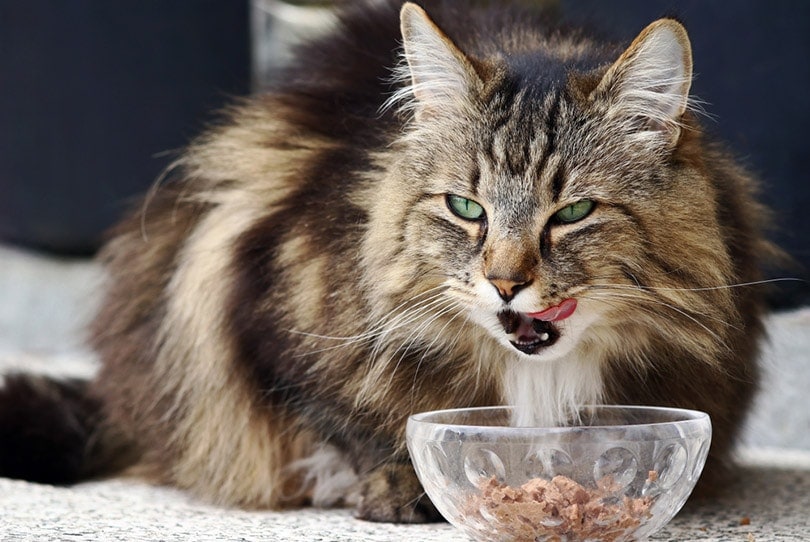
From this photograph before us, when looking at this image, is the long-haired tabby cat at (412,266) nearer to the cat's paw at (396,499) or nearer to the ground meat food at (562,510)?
the cat's paw at (396,499)

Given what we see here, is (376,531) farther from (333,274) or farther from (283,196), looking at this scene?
(283,196)

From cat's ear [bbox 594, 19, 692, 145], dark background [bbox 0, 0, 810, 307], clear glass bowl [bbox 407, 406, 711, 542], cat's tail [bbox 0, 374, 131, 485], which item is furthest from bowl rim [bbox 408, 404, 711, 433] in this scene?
dark background [bbox 0, 0, 810, 307]

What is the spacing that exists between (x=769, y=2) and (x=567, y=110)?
139cm

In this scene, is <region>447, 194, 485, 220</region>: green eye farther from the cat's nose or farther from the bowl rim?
the bowl rim

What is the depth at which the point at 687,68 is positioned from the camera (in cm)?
179

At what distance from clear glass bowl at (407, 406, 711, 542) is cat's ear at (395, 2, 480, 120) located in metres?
0.55

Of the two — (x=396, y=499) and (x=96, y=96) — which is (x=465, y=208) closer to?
(x=396, y=499)

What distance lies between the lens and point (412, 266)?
1.86 m

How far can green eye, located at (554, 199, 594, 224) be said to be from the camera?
5.77 ft

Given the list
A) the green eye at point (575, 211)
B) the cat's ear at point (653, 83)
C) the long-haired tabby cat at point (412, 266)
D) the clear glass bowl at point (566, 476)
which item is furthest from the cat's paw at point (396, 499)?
the cat's ear at point (653, 83)

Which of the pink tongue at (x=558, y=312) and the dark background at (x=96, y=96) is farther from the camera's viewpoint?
the dark background at (x=96, y=96)

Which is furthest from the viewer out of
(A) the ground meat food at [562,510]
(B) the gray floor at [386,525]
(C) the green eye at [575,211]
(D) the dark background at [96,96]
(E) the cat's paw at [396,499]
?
(D) the dark background at [96,96]

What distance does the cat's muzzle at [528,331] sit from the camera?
1767 mm

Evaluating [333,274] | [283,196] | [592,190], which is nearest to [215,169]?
[283,196]
